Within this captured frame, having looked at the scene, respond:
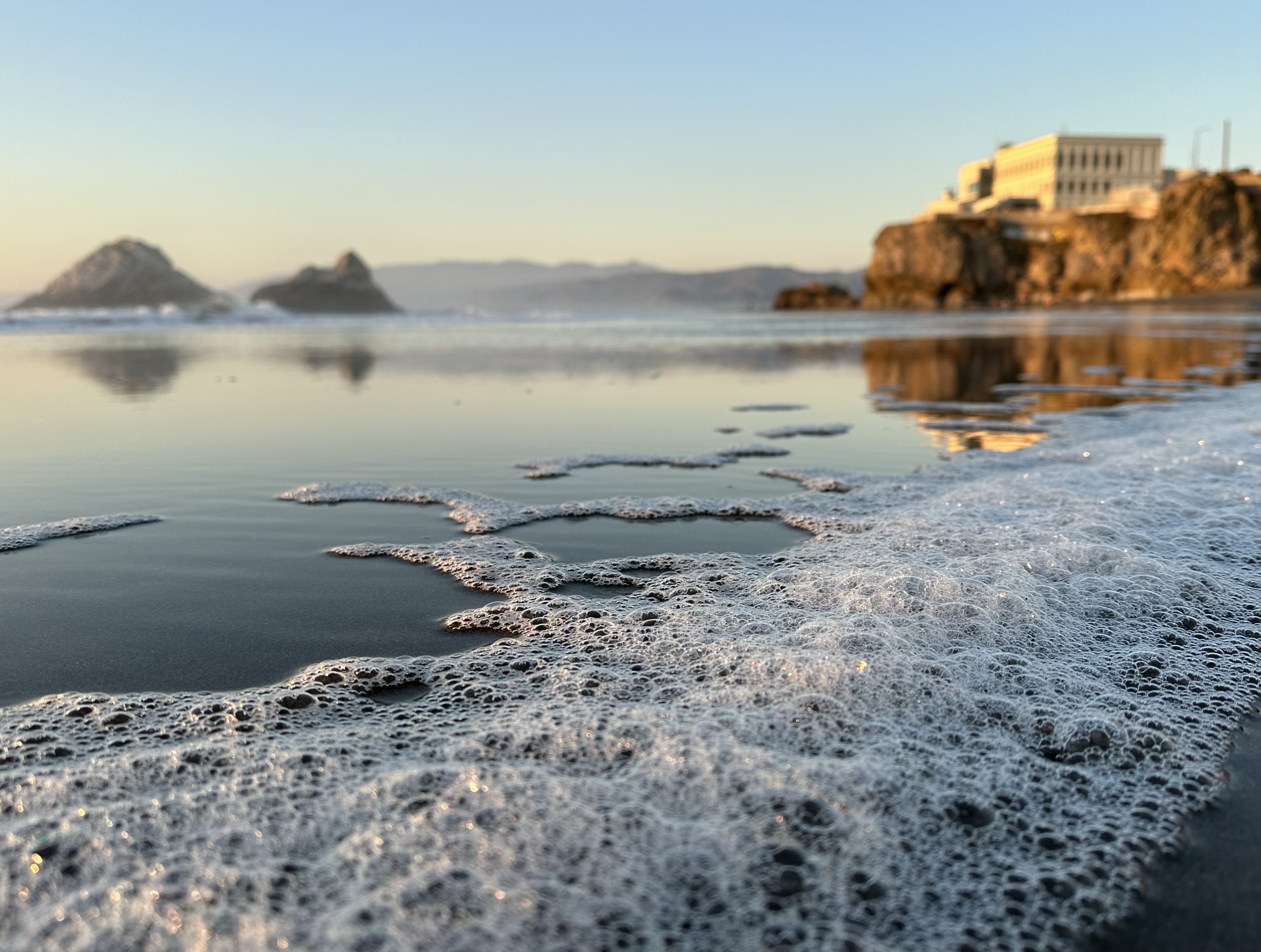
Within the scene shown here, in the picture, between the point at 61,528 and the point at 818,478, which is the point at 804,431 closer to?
the point at 818,478

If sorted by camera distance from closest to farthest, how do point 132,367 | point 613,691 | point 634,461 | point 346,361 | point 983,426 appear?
point 613,691
point 634,461
point 983,426
point 132,367
point 346,361

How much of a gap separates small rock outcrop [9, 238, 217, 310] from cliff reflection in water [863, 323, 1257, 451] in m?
107

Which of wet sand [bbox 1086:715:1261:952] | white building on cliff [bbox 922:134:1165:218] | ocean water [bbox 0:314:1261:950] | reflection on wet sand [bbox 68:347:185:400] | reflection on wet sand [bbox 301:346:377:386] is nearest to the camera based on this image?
wet sand [bbox 1086:715:1261:952]

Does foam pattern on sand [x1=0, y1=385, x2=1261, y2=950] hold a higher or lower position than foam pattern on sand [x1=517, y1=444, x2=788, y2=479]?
lower

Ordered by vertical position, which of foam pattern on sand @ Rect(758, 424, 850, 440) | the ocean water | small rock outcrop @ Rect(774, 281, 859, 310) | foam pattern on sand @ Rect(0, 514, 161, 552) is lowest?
the ocean water

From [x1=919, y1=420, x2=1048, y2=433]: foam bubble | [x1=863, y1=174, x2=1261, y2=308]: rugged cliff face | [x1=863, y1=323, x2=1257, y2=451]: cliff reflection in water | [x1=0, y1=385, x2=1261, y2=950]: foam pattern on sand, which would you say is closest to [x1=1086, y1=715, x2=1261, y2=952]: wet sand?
[x1=0, y1=385, x2=1261, y2=950]: foam pattern on sand

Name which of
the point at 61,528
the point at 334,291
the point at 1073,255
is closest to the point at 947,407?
the point at 61,528

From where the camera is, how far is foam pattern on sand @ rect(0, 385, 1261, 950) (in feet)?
5.08

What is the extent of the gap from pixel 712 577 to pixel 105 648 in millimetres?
2168

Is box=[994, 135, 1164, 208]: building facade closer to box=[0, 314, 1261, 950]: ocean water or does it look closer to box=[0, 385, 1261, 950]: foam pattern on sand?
box=[0, 314, 1261, 950]: ocean water

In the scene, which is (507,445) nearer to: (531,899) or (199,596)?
(199,596)

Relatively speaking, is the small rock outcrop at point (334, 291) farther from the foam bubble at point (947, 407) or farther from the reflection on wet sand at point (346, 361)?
the foam bubble at point (947, 407)

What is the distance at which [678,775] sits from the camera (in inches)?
78.0

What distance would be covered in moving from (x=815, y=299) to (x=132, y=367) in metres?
82.5
